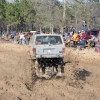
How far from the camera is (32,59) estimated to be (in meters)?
14.0

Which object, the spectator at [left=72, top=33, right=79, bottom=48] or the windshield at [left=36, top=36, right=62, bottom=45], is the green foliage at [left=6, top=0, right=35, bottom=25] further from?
the windshield at [left=36, top=36, right=62, bottom=45]

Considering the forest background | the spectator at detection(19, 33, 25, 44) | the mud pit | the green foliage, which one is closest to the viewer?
the mud pit

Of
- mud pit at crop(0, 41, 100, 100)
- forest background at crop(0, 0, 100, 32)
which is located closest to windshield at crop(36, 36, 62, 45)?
mud pit at crop(0, 41, 100, 100)

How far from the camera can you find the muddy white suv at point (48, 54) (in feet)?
43.5

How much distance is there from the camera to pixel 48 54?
43.5 feet

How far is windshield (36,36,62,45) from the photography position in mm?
→ 13617

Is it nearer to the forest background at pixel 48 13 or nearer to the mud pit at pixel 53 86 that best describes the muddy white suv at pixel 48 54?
the mud pit at pixel 53 86

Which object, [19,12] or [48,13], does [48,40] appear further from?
[19,12]

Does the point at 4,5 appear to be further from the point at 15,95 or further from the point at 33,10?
the point at 15,95

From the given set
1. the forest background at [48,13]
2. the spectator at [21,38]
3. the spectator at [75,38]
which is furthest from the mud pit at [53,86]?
the forest background at [48,13]

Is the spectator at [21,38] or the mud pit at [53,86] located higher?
the mud pit at [53,86]

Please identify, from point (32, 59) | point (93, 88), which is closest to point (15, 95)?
point (93, 88)

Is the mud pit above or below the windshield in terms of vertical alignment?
below

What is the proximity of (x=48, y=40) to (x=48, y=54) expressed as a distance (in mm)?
766
